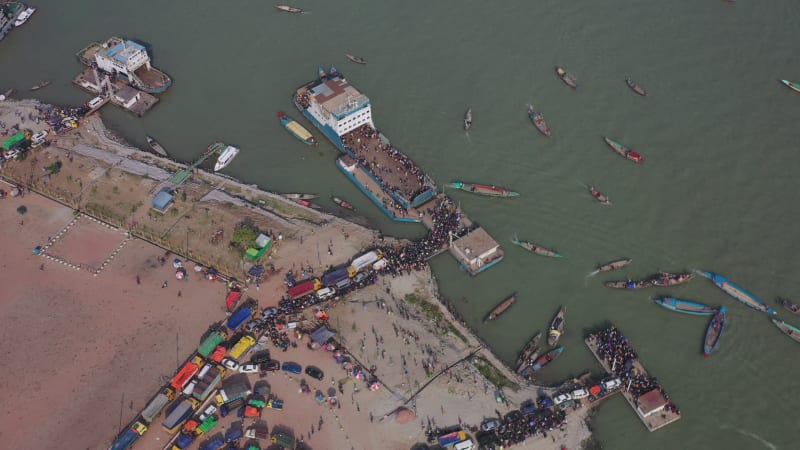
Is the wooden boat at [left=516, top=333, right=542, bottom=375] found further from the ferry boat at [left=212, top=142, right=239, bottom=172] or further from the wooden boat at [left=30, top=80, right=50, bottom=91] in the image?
the wooden boat at [left=30, top=80, right=50, bottom=91]

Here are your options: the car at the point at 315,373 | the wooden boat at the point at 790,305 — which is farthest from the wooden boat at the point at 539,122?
the car at the point at 315,373

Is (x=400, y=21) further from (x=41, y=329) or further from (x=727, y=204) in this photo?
(x=41, y=329)

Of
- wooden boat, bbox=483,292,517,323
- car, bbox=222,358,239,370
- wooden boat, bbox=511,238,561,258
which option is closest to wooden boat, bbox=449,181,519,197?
wooden boat, bbox=511,238,561,258

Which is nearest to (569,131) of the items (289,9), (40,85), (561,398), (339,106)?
(339,106)

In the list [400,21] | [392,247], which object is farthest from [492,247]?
[400,21]

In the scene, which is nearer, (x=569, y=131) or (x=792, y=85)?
(x=569, y=131)

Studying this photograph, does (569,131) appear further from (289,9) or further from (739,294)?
(289,9)

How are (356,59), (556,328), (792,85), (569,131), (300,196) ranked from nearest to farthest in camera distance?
(556,328), (300,196), (569,131), (792,85), (356,59)
